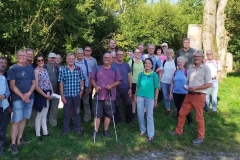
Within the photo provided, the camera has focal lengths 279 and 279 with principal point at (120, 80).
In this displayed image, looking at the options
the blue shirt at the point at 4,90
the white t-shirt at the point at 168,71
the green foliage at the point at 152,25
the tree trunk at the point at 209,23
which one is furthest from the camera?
the green foliage at the point at 152,25

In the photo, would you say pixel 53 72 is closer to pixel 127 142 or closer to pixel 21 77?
pixel 21 77

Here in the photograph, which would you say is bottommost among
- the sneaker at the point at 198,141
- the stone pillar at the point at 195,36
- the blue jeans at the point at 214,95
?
the sneaker at the point at 198,141

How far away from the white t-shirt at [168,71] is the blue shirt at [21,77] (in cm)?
363

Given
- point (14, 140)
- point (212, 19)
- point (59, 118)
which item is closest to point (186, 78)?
point (59, 118)

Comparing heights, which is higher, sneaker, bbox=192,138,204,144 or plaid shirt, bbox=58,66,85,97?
plaid shirt, bbox=58,66,85,97

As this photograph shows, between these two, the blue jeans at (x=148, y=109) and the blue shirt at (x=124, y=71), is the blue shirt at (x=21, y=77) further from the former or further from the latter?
the blue jeans at (x=148, y=109)

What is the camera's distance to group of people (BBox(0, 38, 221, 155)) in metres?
5.23

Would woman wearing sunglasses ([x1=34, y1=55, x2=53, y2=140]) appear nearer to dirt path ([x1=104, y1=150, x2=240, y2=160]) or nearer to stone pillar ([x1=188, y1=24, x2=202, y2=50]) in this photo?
dirt path ([x1=104, y1=150, x2=240, y2=160])

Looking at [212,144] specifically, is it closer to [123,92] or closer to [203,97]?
[203,97]

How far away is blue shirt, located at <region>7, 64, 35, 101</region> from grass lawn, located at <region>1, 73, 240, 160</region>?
1.18 metres

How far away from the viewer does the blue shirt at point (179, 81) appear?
6.82 m

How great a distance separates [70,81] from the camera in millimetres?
6086

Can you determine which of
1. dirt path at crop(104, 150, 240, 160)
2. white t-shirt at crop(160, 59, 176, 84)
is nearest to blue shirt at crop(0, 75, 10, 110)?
dirt path at crop(104, 150, 240, 160)

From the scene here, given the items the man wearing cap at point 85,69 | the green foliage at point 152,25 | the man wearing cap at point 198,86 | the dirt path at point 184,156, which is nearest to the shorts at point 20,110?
the man wearing cap at point 85,69
